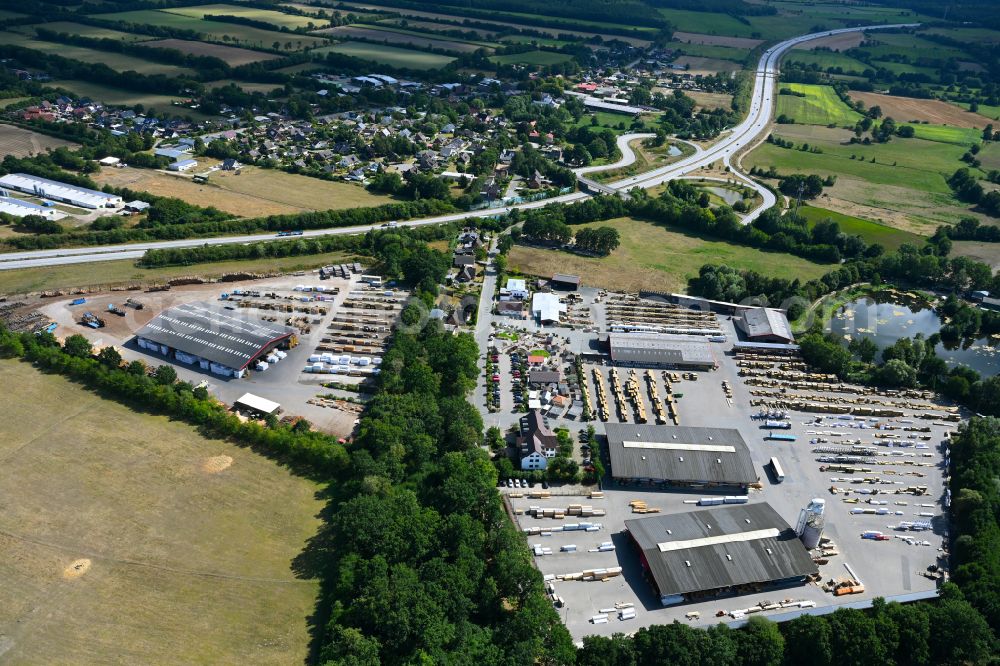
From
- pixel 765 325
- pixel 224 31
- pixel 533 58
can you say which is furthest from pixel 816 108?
pixel 224 31

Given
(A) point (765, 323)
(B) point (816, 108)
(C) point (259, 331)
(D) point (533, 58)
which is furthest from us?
(D) point (533, 58)

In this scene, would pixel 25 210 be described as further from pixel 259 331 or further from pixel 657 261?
pixel 657 261

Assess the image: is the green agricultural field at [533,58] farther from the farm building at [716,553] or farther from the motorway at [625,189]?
the farm building at [716,553]

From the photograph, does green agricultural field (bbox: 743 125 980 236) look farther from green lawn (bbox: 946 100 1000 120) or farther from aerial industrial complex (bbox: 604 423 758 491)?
aerial industrial complex (bbox: 604 423 758 491)

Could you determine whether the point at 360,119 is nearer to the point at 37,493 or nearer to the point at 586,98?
the point at 586,98

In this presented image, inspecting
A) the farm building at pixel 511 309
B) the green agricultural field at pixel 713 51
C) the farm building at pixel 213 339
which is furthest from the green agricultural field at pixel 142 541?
the green agricultural field at pixel 713 51
